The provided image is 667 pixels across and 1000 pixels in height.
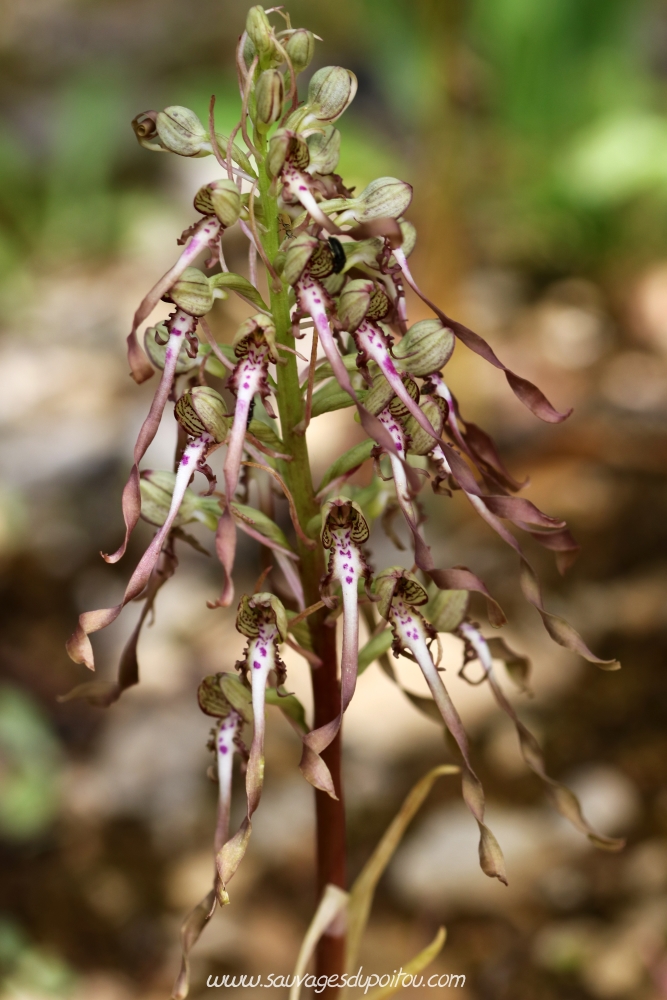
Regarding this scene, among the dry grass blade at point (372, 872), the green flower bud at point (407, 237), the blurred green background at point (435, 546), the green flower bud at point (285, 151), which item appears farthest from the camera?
the blurred green background at point (435, 546)

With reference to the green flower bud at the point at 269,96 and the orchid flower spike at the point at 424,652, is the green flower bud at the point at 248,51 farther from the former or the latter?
the orchid flower spike at the point at 424,652

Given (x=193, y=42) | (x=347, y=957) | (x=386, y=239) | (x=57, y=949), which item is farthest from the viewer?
(x=193, y=42)

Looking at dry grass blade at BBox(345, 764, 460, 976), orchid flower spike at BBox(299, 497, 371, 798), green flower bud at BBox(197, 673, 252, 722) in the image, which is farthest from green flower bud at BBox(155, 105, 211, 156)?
dry grass blade at BBox(345, 764, 460, 976)

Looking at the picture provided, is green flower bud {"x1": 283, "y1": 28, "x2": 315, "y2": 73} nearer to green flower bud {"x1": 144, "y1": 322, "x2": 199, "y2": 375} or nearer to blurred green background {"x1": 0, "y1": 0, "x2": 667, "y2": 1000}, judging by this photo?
green flower bud {"x1": 144, "y1": 322, "x2": 199, "y2": 375}

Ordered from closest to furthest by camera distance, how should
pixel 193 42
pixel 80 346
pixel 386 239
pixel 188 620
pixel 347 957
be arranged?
pixel 386 239
pixel 347 957
pixel 188 620
pixel 80 346
pixel 193 42

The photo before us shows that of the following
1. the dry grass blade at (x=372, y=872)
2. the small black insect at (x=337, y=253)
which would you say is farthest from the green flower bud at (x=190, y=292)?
the dry grass blade at (x=372, y=872)

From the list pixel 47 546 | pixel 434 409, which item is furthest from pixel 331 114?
pixel 47 546

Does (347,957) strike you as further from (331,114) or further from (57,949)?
(331,114)
